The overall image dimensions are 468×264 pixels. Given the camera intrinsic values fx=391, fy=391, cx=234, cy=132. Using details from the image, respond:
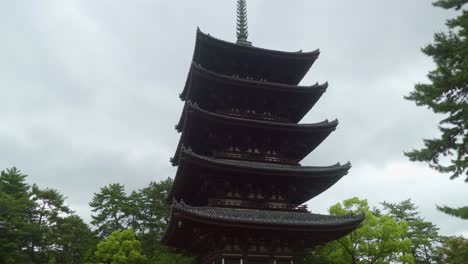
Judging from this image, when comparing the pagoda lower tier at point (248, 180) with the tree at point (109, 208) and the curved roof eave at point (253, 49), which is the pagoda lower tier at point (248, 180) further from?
the tree at point (109, 208)

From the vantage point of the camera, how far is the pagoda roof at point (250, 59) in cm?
2729

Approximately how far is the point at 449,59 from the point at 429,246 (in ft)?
150

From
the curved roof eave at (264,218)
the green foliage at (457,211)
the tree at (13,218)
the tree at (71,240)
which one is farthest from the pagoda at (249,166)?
the tree at (71,240)

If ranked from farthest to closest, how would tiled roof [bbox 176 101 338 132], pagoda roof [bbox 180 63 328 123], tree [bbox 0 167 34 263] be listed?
tree [bbox 0 167 34 263] → pagoda roof [bbox 180 63 328 123] → tiled roof [bbox 176 101 338 132]

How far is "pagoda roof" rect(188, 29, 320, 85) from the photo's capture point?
89.5ft

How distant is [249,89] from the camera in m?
25.9

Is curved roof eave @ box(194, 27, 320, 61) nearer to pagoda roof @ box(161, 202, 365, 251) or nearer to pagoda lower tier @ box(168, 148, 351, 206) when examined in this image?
pagoda lower tier @ box(168, 148, 351, 206)

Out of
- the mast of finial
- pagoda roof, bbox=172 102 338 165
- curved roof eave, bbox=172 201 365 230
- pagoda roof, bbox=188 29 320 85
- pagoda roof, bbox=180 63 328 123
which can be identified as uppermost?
the mast of finial

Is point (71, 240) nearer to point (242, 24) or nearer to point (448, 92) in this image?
point (242, 24)

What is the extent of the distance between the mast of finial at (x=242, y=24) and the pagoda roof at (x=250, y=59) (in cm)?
272

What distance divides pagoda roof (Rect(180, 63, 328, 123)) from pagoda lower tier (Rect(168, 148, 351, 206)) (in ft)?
17.1

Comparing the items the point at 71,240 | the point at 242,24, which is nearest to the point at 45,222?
the point at 71,240

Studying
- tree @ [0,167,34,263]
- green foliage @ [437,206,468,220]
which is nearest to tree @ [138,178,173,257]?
tree @ [0,167,34,263]

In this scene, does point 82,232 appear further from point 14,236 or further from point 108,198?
point 14,236
